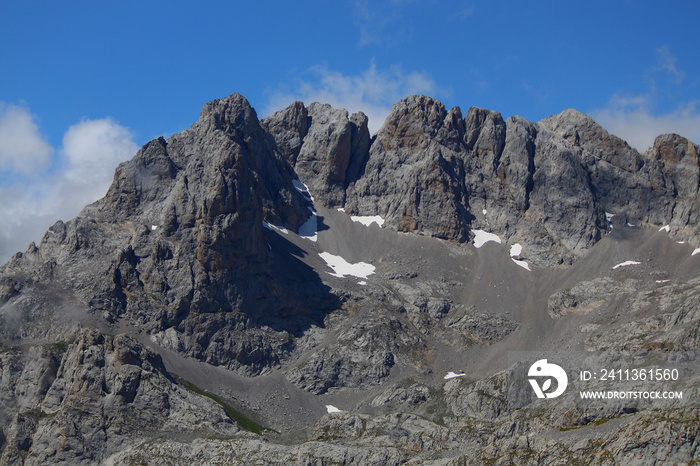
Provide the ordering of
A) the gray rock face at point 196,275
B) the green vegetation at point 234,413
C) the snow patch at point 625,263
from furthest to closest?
the snow patch at point 625,263
the gray rock face at point 196,275
the green vegetation at point 234,413

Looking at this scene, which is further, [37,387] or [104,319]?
[104,319]

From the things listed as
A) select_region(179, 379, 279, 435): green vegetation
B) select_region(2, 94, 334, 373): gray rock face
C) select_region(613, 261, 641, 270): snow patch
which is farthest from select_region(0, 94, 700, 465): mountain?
select_region(613, 261, 641, 270): snow patch

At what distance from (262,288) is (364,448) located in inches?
2646

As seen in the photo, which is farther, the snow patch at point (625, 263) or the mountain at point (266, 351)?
the snow patch at point (625, 263)

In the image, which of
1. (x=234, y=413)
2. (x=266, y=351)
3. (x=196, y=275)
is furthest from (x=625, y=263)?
(x=196, y=275)

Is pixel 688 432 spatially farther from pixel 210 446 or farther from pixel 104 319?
pixel 104 319

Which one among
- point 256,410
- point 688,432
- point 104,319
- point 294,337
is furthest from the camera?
point 294,337

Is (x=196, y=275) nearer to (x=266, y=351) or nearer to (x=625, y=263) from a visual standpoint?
(x=266, y=351)

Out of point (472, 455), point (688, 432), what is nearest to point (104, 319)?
point (472, 455)

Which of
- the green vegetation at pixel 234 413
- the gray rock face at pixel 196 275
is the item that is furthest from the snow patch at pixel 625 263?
the green vegetation at pixel 234 413

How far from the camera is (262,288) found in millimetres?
190375

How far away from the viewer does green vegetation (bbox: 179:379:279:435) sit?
15025cm

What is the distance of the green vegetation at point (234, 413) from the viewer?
150250mm

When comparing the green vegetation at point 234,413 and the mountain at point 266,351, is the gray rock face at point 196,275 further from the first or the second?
the green vegetation at point 234,413
